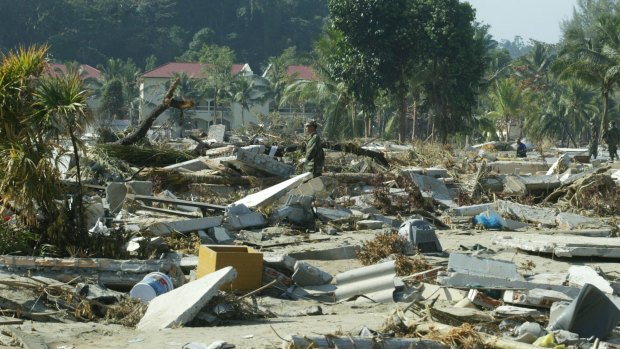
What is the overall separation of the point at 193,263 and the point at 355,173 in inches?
362

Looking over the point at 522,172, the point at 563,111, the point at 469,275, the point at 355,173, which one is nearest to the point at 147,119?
the point at 355,173

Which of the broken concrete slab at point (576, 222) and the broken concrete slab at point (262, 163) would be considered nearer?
the broken concrete slab at point (576, 222)

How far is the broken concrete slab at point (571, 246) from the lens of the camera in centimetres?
1100

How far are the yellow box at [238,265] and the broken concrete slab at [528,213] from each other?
23.5 ft

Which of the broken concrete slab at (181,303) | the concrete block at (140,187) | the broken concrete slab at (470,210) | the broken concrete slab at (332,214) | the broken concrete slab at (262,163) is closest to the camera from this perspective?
the broken concrete slab at (181,303)

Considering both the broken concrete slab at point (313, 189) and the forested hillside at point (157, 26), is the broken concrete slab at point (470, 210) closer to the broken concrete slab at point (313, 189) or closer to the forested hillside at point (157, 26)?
the broken concrete slab at point (313, 189)

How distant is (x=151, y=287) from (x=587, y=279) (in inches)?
150

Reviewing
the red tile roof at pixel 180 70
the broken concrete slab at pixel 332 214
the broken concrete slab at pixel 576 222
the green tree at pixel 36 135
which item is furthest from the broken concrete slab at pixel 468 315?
the red tile roof at pixel 180 70

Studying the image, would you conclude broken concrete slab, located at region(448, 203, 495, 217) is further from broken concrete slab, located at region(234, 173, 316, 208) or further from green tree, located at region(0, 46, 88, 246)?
green tree, located at region(0, 46, 88, 246)

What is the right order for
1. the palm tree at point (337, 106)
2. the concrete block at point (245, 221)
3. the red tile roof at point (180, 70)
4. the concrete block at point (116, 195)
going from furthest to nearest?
1. the red tile roof at point (180, 70)
2. the palm tree at point (337, 106)
3. the concrete block at point (116, 195)
4. the concrete block at point (245, 221)

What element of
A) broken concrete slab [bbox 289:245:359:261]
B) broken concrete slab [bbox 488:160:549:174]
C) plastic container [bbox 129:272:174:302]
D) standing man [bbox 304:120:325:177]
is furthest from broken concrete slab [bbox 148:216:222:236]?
broken concrete slab [bbox 488:160:549:174]

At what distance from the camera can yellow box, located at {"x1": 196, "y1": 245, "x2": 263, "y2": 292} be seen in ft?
28.7

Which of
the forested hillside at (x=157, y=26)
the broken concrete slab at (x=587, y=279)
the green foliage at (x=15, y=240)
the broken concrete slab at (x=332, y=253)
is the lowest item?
the broken concrete slab at (x=332, y=253)

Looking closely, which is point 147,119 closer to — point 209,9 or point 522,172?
point 522,172
